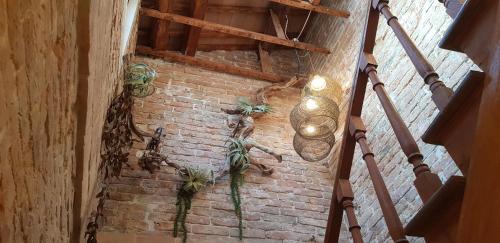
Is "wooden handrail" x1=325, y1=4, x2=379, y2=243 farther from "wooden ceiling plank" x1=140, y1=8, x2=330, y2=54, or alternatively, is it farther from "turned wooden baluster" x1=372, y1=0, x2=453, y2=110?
"wooden ceiling plank" x1=140, y1=8, x2=330, y2=54

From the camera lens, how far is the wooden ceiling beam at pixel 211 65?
19.4 feet

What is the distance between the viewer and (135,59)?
19.1 ft

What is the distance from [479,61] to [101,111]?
2540mm

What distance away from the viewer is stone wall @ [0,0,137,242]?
143cm

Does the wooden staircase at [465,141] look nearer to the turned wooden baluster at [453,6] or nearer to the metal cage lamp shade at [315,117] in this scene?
the turned wooden baluster at [453,6]

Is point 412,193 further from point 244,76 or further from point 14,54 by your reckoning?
point 14,54

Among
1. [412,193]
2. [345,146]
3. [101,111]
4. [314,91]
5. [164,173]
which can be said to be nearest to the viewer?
[345,146]

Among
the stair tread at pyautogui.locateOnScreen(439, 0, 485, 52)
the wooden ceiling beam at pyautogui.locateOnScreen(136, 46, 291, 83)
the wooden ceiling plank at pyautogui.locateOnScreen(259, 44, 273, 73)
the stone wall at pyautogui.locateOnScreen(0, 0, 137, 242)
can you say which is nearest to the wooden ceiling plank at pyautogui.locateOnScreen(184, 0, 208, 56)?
the wooden ceiling beam at pyautogui.locateOnScreen(136, 46, 291, 83)

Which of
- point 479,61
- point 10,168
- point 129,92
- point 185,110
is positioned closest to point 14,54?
point 10,168

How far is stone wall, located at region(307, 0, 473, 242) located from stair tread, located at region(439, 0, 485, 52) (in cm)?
214

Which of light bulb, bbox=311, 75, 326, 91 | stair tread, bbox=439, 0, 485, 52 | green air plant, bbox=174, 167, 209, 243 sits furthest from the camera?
light bulb, bbox=311, 75, 326, 91

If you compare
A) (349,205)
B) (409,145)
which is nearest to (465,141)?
(409,145)

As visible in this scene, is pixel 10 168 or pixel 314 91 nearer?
pixel 10 168

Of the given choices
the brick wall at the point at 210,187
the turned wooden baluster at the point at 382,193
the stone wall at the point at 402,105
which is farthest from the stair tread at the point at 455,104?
the brick wall at the point at 210,187
